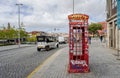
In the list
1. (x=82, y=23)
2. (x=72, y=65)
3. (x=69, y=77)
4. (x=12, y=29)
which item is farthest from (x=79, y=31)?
(x=12, y=29)

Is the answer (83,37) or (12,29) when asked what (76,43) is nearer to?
(83,37)

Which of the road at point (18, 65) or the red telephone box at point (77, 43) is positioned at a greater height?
the red telephone box at point (77, 43)

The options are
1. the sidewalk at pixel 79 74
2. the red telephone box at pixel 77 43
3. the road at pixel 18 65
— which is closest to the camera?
the sidewalk at pixel 79 74

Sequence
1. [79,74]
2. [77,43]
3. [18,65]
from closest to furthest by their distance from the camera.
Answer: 1. [79,74]
2. [77,43]
3. [18,65]

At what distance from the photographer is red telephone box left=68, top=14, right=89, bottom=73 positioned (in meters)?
11.8

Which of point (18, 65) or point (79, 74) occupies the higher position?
point (79, 74)

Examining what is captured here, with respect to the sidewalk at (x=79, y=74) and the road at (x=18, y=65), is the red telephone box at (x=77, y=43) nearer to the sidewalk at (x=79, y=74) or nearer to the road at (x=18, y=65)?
the sidewalk at (x=79, y=74)

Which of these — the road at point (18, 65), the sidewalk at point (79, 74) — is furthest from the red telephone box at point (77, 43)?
the road at point (18, 65)

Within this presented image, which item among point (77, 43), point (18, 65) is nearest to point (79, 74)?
point (77, 43)

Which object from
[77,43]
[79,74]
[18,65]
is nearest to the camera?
[79,74]

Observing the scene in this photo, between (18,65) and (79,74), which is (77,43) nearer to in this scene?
(79,74)

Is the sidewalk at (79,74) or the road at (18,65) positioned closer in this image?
the sidewalk at (79,74)

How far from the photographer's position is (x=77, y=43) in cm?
1248

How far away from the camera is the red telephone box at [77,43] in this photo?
11.8 metres
